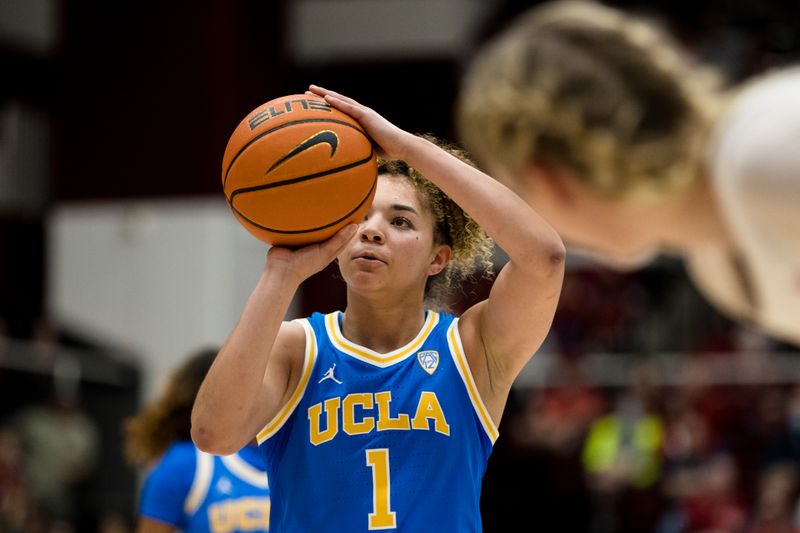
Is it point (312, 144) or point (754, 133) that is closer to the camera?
point (754, 133)

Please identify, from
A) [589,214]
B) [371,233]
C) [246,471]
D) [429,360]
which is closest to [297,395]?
[429,360]

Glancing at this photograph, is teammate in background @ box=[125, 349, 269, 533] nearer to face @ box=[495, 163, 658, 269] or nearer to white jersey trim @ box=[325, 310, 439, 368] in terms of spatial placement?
white jersey trim @ box=[325, 310, 439, 368]

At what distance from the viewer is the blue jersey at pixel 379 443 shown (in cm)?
308

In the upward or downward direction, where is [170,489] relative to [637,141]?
downward

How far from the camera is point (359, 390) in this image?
3.16 metres

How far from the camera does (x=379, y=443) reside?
3100mm

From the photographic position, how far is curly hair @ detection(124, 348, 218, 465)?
5314 mm

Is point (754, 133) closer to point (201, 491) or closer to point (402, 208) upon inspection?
point (402, 208)

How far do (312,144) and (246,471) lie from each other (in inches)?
98.2

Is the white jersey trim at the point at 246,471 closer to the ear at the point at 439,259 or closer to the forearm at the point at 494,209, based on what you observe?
the ear at the point at 439,259

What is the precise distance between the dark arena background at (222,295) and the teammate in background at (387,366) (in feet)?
24.9

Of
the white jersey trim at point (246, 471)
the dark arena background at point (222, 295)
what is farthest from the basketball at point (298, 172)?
the dark arena background at point (222, 295)

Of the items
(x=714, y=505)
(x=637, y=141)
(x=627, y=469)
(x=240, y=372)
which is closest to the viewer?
(x=637, y=141)

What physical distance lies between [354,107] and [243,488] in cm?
247
